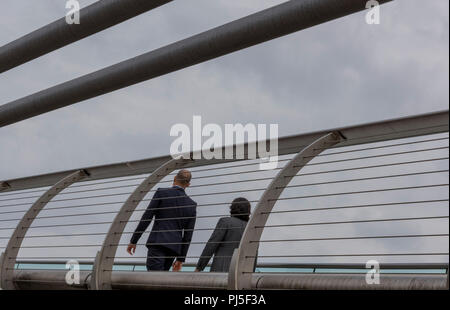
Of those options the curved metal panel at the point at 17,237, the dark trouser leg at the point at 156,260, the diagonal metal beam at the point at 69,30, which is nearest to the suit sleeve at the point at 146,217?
the dark trouser leg at the point at 156,260

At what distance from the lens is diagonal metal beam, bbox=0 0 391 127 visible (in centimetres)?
349

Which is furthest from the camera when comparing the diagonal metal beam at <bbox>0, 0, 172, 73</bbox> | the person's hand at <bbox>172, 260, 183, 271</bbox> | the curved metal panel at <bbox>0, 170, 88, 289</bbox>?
the person's hand at <bbox>172, 260, 183, 271</bbox>

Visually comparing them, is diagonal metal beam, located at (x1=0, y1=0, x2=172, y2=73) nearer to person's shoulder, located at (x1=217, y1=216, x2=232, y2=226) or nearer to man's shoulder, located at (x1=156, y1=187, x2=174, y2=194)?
man's shoulder, located at (x1=156, y1=187, x2=174, y2=194)

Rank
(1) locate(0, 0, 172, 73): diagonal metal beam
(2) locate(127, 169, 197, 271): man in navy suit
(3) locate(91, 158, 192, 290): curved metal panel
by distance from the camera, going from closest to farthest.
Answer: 1. (3) locate(91, 158, 192, 290): curved metal panel
2. (1) locate(0, 0, 172, 73): diagonal metal beam
3. (2) locate(127, 169, 197, 271): man in navy suit

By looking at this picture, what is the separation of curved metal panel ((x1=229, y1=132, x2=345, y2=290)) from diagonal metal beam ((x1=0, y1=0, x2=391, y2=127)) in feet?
2.94

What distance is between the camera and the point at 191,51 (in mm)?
4090

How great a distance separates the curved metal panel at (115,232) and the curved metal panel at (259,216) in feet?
2.80

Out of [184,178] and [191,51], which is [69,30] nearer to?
[191,51]

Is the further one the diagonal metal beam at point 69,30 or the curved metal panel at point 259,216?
the diagonal metal beam at point 69,30

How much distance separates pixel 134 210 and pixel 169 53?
1.21m

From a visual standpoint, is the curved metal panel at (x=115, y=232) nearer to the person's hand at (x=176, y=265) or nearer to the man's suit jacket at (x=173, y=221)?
the man's suit jacket at (x=173, y=221)

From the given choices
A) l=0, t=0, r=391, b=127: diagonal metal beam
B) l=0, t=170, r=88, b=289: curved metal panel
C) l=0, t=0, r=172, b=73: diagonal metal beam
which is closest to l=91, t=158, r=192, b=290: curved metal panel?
l=0, t=170, r=88, b=289: curved metal panel

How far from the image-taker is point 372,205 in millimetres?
2398

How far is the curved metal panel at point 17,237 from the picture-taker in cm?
401
